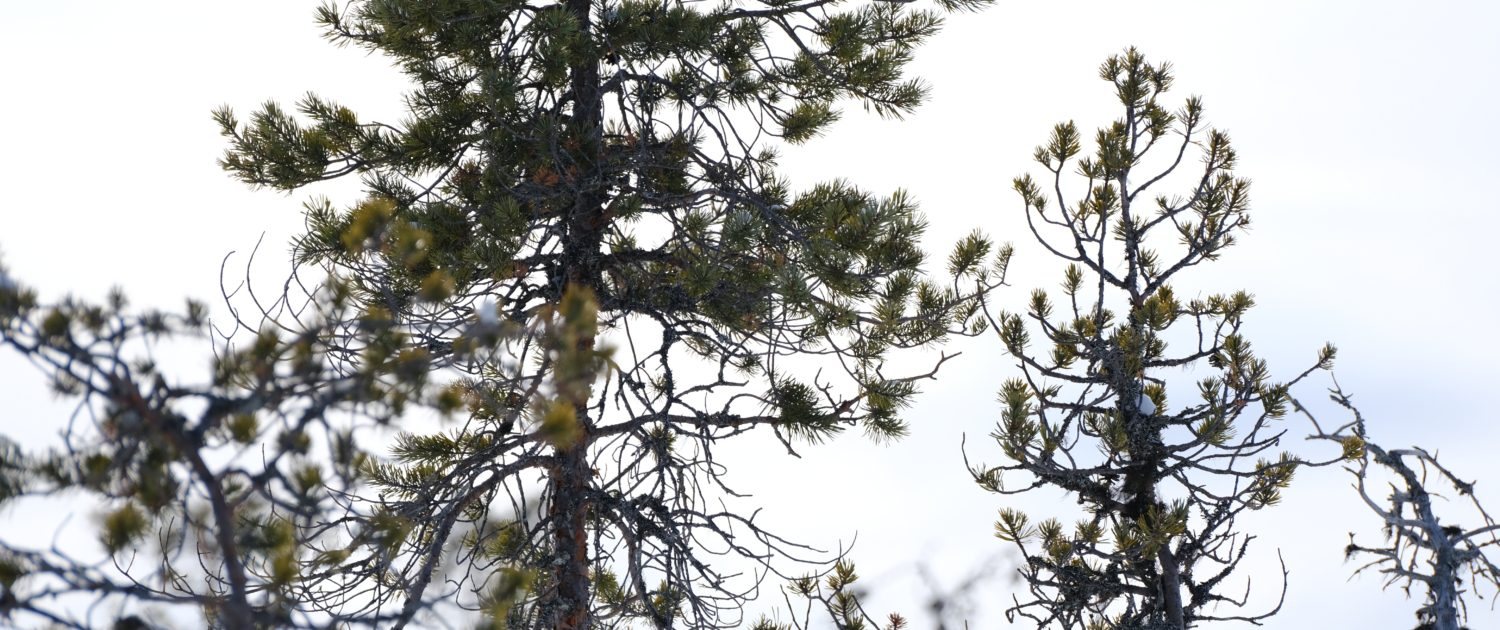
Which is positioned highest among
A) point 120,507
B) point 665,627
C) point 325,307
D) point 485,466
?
point 485,466

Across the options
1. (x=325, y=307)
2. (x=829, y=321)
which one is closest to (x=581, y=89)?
(x=829, y=321)

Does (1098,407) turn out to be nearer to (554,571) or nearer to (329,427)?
(554,571)

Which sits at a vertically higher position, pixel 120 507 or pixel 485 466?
pixel 485 466

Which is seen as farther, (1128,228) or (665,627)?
(1128,228)

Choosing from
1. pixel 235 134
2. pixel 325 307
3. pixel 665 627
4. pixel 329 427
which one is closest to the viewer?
pixel 329 427

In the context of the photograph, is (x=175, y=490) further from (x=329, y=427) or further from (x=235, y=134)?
(x=235, y=134)

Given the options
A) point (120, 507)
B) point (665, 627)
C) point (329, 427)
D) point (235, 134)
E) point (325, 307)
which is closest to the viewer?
point (120, 507)

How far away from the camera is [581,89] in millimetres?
6086

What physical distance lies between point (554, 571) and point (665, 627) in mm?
606

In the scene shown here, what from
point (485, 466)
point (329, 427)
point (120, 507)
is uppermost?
point (485, 466)

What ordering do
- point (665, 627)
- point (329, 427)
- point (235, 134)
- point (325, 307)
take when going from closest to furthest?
point (329, 427), point (325, 307), point (665, 627), point (235, 134)

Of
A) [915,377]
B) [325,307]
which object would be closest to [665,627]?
[915,377]

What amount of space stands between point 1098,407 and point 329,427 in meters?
4.36

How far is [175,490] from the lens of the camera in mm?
2951
